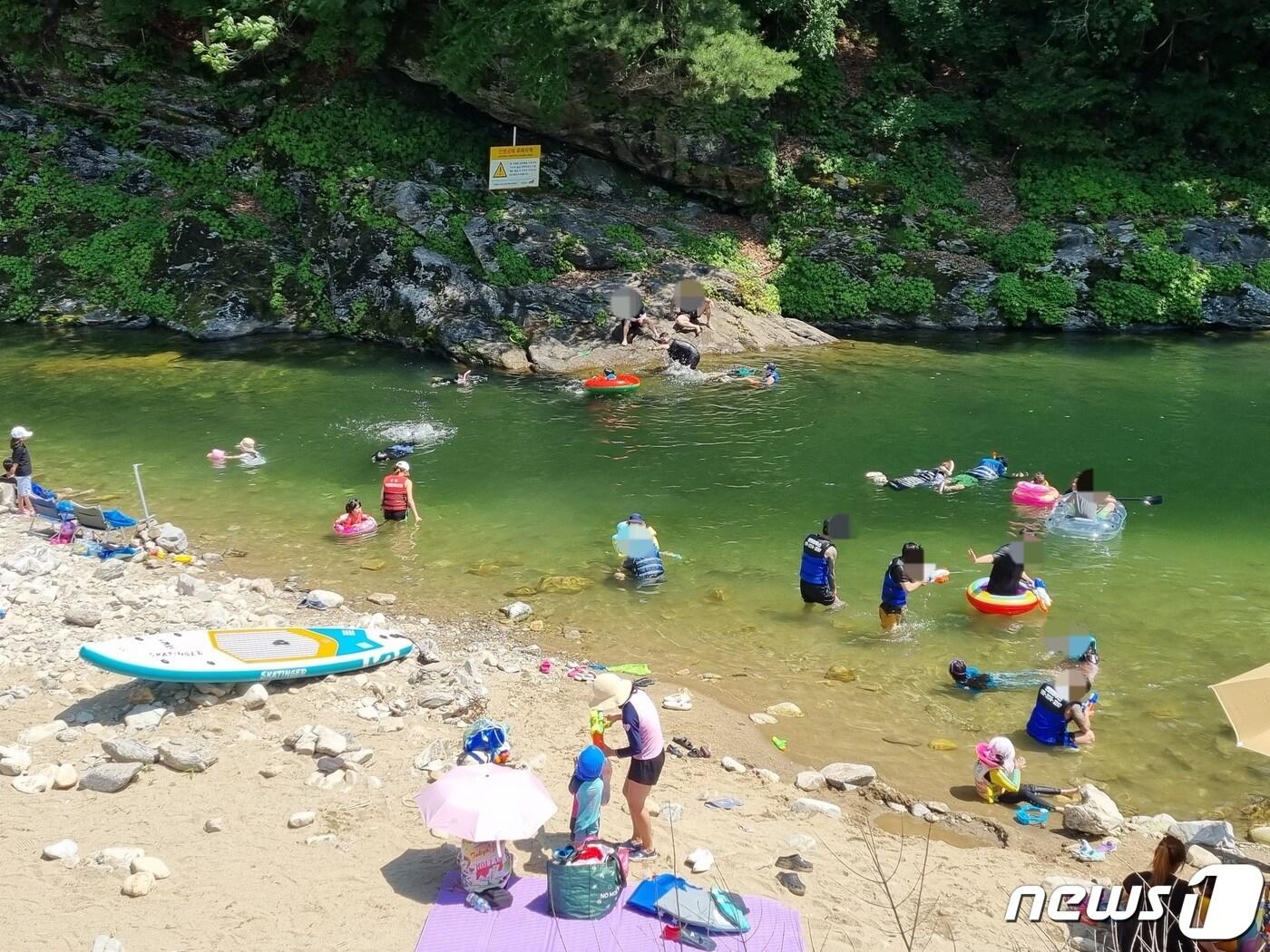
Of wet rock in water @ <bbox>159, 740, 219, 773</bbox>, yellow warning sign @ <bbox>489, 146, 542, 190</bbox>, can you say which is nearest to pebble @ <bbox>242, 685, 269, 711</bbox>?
wet rock in water @ <bbox>159, 740, 219, 773</bbox>

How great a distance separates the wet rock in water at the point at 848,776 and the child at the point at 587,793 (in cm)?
274

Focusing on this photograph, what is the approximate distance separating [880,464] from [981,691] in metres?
7.89

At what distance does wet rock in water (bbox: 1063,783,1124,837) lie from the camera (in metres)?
8.68

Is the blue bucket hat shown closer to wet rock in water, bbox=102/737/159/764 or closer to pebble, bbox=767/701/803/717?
pebble, bbox=767/701/803/717

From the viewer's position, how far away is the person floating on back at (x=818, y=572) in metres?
12.9

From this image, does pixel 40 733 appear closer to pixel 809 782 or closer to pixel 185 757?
pixel 185 757

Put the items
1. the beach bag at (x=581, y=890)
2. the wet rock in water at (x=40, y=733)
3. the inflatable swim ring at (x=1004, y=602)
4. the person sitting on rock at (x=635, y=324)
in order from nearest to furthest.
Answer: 1. the beach bag at (x=581, y=890)
2. the wet rock in water at (x=40, y=733)
3. the inflatable swim ring at (x=1004, y=602)
4. the person sitting on rock at (x=635, y=324)

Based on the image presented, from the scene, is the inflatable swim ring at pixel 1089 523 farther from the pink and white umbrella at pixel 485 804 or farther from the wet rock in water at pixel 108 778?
the wet rock in water at pixel 108 778

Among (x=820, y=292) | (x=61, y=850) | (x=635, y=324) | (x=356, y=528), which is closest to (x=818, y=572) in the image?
(x=356, y=528)

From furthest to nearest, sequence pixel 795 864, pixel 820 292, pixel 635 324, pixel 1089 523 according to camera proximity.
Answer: pixel 820 292, pixel 635 324, pixel 1089 523, pixel 795 864

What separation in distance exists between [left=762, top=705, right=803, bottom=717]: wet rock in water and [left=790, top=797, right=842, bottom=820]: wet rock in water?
185 centimetres

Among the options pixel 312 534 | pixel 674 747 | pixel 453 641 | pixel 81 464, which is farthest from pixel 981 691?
pixel 81 464

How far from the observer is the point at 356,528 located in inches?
620

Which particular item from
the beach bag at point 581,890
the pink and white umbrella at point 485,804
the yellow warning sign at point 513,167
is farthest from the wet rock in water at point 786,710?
the yellow warning sign at point 513,167
